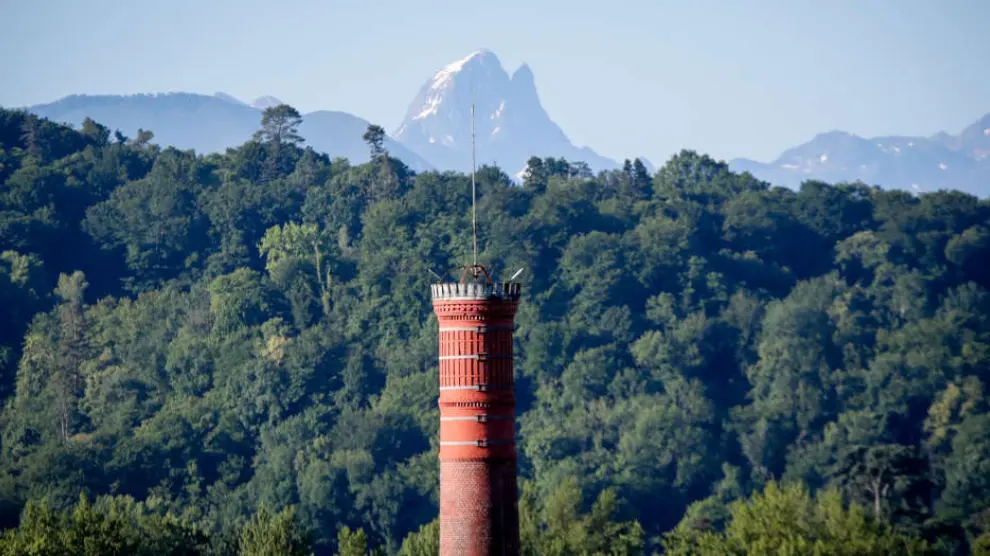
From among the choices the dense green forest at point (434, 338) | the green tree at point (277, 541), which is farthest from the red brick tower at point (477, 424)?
the dense green forest at point (434, 338)

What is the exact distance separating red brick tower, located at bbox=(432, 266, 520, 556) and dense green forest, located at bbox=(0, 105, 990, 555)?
169ft

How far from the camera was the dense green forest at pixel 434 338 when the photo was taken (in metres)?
122

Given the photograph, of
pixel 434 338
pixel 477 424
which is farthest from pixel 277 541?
pixel 434 338

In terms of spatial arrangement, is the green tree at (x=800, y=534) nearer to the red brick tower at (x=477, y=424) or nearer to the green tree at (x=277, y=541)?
the green tree at (x=277, y=541)

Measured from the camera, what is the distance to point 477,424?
42.6 m

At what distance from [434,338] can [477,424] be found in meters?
100

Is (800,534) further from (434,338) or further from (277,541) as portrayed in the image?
(434,338)

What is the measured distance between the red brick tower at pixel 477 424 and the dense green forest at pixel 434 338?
51.5 metres

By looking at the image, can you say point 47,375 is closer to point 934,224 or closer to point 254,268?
point 254,268

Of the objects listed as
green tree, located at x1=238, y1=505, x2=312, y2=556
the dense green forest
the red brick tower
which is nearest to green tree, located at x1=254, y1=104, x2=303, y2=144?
the dense green forest

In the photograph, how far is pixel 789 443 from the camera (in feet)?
436

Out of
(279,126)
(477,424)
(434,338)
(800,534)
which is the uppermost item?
(279,126)

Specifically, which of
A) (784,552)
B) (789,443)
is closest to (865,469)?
(789,443)

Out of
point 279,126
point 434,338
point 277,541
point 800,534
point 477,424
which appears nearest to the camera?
point 477,424
